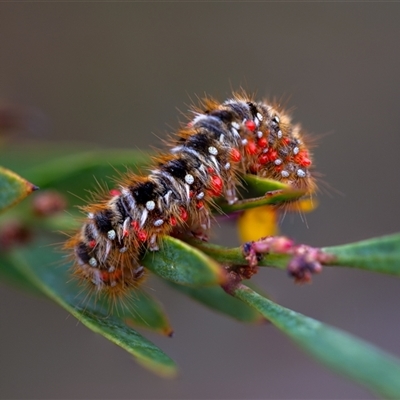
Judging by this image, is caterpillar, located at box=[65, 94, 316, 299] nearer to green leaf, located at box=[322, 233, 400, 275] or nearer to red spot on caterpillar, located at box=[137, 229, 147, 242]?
red spot on caterpillar, located at box=[137, 229, 147, 242]

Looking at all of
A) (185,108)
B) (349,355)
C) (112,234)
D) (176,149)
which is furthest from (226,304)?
(185,108)

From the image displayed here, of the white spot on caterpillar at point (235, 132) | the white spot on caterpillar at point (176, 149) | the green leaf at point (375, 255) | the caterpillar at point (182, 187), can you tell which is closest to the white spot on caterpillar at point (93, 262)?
the caterpillar at point (182, 187)

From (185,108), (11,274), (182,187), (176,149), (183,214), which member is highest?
(185,108)

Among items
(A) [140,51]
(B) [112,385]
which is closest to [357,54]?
(A) [140,51]

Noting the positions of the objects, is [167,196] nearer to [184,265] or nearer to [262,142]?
[262,142]

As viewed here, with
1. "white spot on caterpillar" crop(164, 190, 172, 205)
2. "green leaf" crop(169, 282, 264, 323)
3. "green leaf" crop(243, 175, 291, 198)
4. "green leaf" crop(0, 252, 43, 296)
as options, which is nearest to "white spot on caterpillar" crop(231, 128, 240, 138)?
"green leaf" crop(243, 175, 291, 198)

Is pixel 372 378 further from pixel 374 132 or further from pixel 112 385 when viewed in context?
pixel 374 132
